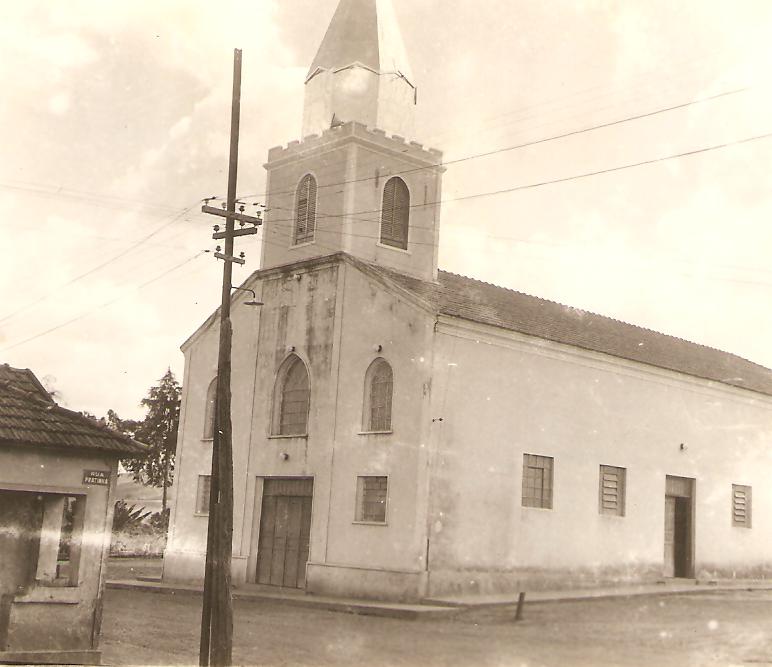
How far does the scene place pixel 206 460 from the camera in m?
30.5

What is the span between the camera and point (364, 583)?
2478 cm

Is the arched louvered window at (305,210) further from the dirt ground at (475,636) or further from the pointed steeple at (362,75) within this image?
the dirt ground at (475,636)

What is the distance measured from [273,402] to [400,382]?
16.0 ft

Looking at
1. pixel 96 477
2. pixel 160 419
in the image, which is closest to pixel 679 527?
pixel 96 477

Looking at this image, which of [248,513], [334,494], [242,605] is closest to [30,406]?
[242,605]

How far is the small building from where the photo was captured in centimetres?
1451

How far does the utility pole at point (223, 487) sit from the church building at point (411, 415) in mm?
8634

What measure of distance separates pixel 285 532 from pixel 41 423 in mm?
13660

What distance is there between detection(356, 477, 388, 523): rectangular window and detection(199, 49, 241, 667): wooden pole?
9.47 m

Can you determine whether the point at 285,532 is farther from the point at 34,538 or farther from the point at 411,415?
the point at 34,538

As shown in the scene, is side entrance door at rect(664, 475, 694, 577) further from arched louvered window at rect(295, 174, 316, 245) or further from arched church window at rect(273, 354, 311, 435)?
arched louvered window at rect(295, 174, 316, 245)

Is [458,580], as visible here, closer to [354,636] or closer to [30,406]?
[354,636]

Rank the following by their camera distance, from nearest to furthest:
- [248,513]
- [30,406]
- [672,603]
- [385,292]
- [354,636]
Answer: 1. [30,406]
2. [354,636]
3. [672,603]
4. [385,292]
5. [248,513]

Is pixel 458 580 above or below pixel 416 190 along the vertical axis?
below
